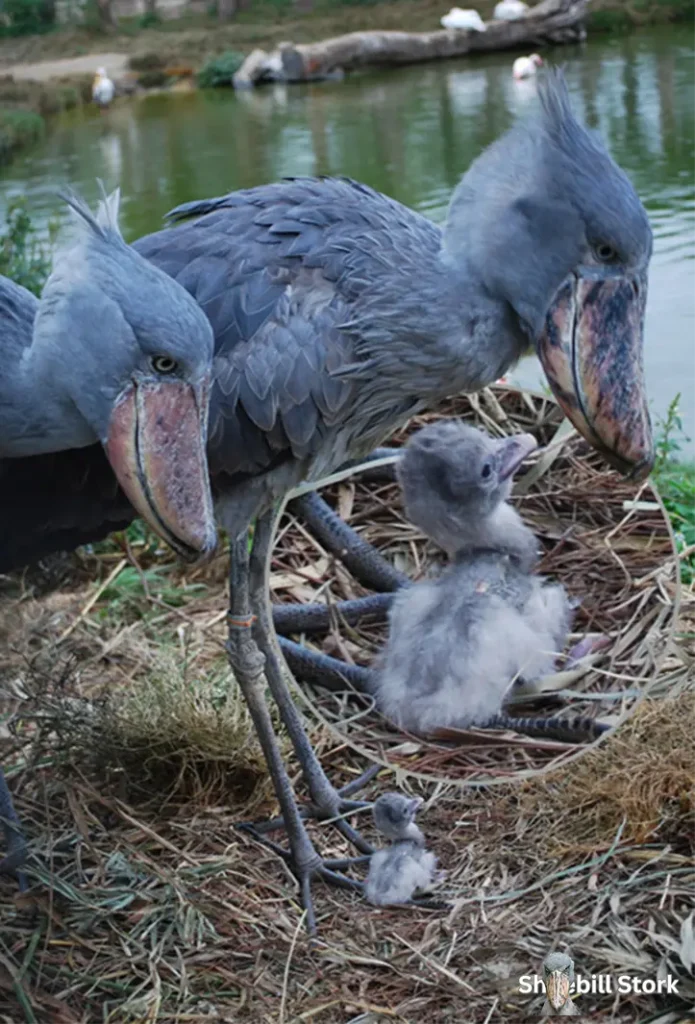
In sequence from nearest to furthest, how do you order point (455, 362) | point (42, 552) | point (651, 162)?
1. point (455, 362)
2. point (42, 552)
3. point (651, 162)

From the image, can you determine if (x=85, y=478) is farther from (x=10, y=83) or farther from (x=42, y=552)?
(x=10, y=83)

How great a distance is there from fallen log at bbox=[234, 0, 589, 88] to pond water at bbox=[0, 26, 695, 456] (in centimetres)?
9

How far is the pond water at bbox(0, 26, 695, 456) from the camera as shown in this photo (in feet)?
9.31

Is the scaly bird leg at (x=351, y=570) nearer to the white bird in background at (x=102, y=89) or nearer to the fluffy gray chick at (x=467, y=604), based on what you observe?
the fluffy gray chick at (x=467, y=604)

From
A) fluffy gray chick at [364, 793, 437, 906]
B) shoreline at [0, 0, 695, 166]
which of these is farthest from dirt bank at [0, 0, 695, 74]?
fluffy gray chick at [364, 793, 437, 906]

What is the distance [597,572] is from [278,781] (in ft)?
1.84

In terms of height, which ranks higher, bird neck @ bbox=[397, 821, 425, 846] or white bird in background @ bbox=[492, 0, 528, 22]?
white bird in background @ bbox=[492, 0, 528, 22]

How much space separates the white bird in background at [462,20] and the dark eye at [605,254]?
4805mm

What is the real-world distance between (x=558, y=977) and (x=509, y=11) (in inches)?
215

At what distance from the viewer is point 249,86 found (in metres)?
6.06

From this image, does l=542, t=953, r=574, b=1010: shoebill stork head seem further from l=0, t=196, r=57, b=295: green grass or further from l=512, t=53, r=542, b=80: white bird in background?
l=512, t=53, r=542, b=80: white bird in background

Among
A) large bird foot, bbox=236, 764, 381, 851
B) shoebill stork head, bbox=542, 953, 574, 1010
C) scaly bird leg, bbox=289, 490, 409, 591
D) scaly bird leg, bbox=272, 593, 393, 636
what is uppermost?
scaly bird leg, bbox=289, 490, 409, 591

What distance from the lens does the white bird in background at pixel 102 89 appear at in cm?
550

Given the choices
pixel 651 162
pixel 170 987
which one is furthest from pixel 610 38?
pixel 170 987
